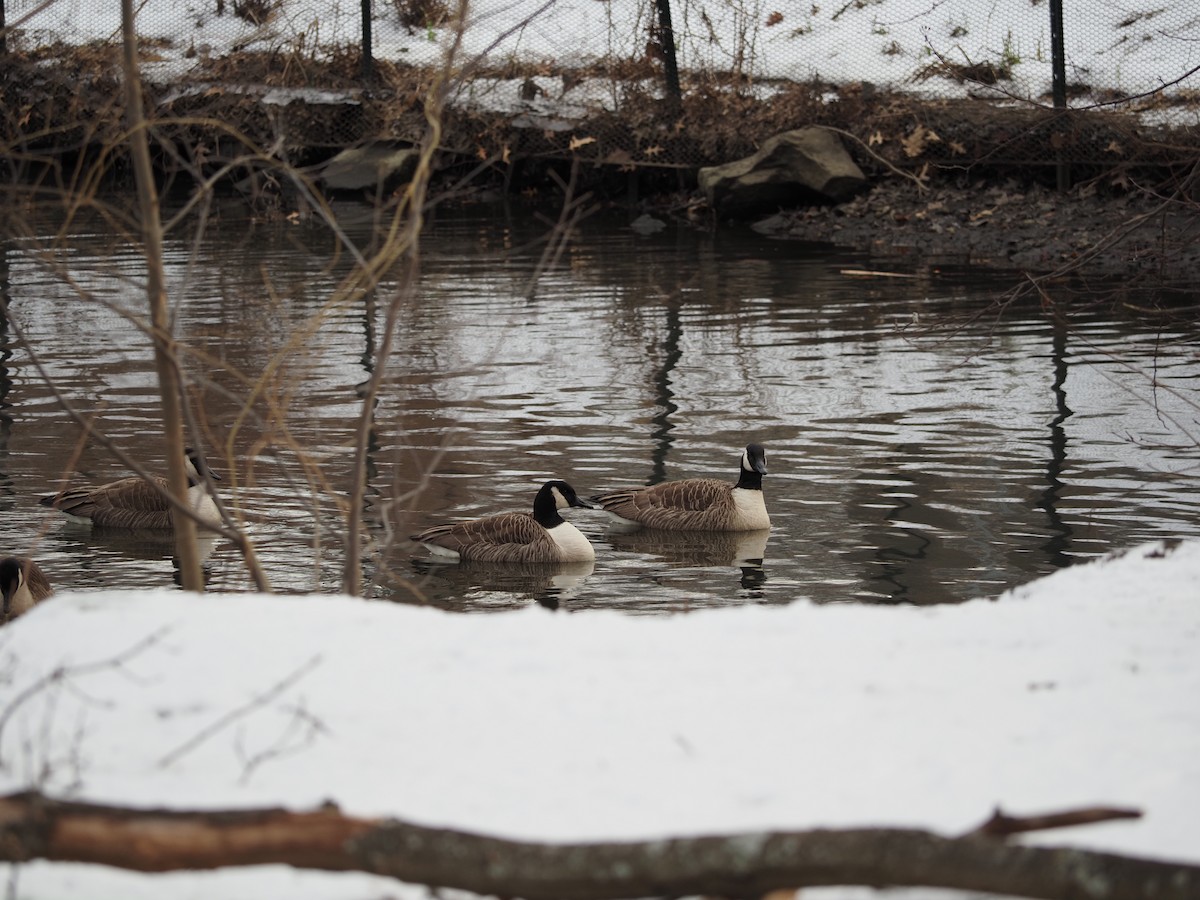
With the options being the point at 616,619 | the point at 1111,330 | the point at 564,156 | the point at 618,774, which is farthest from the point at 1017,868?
the point at 564,156

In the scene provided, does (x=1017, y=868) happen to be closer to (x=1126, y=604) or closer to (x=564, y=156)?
(x=1126, y=604)

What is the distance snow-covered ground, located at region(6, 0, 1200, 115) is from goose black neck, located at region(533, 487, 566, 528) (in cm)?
1526

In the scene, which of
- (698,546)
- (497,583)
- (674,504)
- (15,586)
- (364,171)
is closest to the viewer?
(15,586)

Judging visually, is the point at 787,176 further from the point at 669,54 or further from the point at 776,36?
the point at 776,36

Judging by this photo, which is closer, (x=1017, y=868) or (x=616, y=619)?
(x=1017, y=868)

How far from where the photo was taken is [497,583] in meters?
9.66

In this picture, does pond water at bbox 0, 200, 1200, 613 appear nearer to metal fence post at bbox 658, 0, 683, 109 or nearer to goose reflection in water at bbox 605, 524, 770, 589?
goose reflection in water at bbox 605, 524, 770, 589

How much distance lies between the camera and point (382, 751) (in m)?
3.86

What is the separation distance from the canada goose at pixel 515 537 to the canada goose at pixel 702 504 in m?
0.62

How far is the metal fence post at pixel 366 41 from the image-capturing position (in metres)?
24.2

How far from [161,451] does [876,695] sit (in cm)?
833

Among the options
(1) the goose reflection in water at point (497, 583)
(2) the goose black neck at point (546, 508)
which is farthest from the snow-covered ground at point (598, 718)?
(2) the goose black neck at point (546, 508)

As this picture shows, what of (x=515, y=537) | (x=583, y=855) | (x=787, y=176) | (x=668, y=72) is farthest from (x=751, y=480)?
(x=668, y=72)

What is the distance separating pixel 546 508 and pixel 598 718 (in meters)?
5.84
